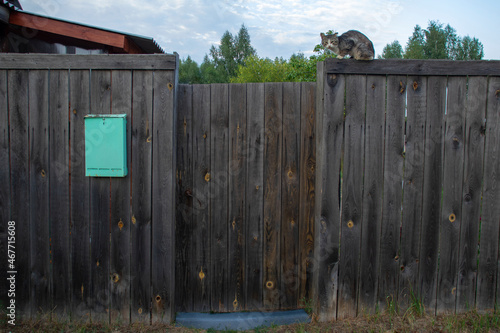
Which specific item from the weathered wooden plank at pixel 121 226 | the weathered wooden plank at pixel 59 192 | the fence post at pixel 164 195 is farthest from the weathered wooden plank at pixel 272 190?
the weathered wooden plank at pixel 59 192

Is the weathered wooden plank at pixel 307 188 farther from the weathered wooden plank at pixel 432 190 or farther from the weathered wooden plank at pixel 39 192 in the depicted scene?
the weathered wooden plank at pixel 39 192

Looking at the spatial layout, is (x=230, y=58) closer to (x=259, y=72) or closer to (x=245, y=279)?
(x=259, y=72)

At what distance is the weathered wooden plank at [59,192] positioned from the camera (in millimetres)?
2912

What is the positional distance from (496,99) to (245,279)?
2.58 meters

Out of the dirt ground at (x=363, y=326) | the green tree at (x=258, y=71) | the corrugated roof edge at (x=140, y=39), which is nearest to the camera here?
the dirt ground at (x=363, y=326)

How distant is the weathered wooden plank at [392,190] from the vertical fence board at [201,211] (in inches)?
57.3

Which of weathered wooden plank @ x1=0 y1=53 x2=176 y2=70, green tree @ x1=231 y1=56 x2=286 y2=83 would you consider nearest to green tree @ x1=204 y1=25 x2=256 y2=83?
green tree @ x1=231 y1=56 x2=286 y2=83

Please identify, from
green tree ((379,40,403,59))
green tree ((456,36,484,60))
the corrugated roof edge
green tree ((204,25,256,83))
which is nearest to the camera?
the corrugated roof edge

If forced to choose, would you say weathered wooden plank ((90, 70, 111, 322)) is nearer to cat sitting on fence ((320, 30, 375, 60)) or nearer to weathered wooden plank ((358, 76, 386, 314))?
cat sitting on fence ((320, 30, 375, 60))

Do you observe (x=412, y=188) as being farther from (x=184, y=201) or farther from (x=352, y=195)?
(x=184, y=201)

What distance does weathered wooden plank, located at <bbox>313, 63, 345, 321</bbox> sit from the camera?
285cm

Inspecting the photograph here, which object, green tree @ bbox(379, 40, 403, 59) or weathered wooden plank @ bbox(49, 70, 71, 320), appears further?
green tree @ bbox(379, 40, 403, 59)

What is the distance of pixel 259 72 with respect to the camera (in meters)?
31.2

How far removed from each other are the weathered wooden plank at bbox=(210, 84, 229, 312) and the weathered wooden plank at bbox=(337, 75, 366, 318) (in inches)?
38.1
